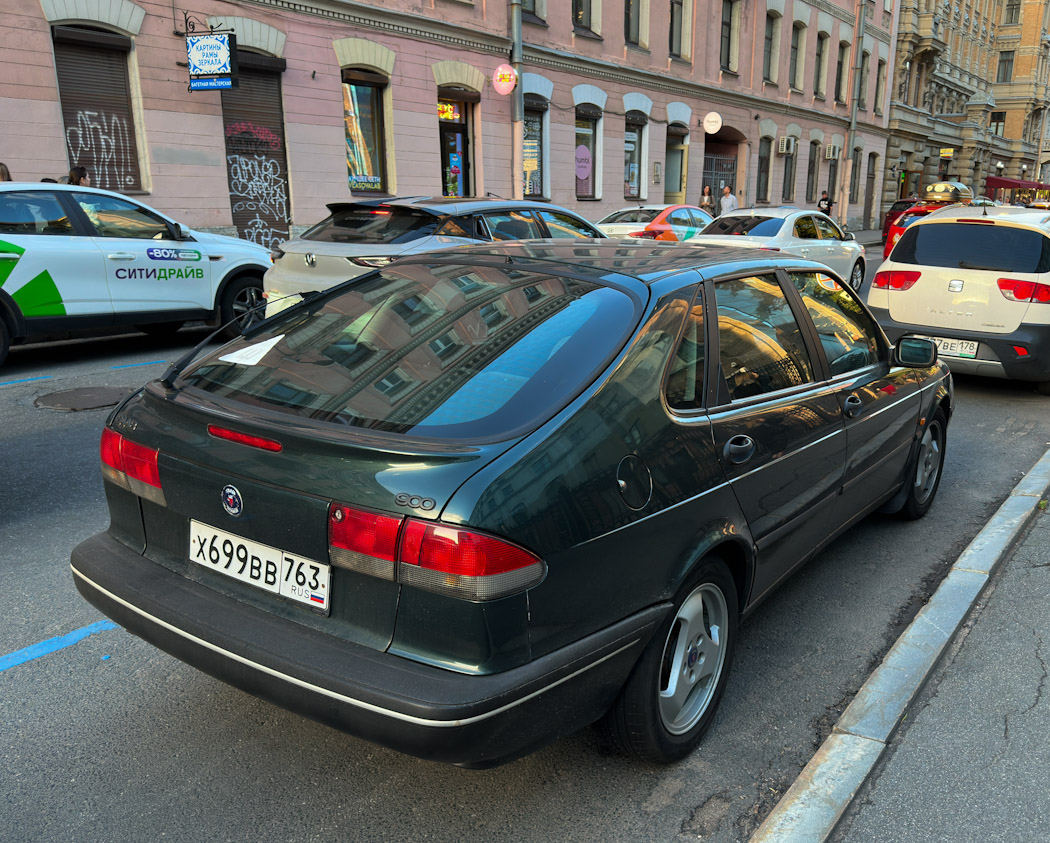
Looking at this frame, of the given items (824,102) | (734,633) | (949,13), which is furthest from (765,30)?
(734,633)

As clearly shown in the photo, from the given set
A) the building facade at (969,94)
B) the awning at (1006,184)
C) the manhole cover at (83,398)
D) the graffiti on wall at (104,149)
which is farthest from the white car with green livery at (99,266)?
the awning at (1006,184)

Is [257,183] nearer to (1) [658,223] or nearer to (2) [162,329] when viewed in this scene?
(2) [162,329]

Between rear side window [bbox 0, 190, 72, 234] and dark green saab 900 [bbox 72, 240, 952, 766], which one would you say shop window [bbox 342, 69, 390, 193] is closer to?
rear side window [bbox 0, 190, 72, 234]

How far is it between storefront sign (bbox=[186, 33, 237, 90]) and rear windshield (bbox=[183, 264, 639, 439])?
38.6ft

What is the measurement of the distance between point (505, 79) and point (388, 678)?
18.2 m

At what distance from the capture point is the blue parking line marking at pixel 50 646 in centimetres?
324

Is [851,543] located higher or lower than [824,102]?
lower

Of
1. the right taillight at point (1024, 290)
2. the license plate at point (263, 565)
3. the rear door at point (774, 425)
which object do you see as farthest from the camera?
the right taillight at point (1024, 290)

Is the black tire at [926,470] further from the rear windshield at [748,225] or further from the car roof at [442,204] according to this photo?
the rear windshield at [748,225]

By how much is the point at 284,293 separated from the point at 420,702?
22.4 ft

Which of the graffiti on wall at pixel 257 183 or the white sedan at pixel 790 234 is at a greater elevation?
the graffiti on wall at pixel 257 183

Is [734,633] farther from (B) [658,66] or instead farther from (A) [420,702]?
(B) [658,66]

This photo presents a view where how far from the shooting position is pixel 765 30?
29797mm

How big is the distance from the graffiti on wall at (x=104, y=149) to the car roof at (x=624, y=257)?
11.9 metres
